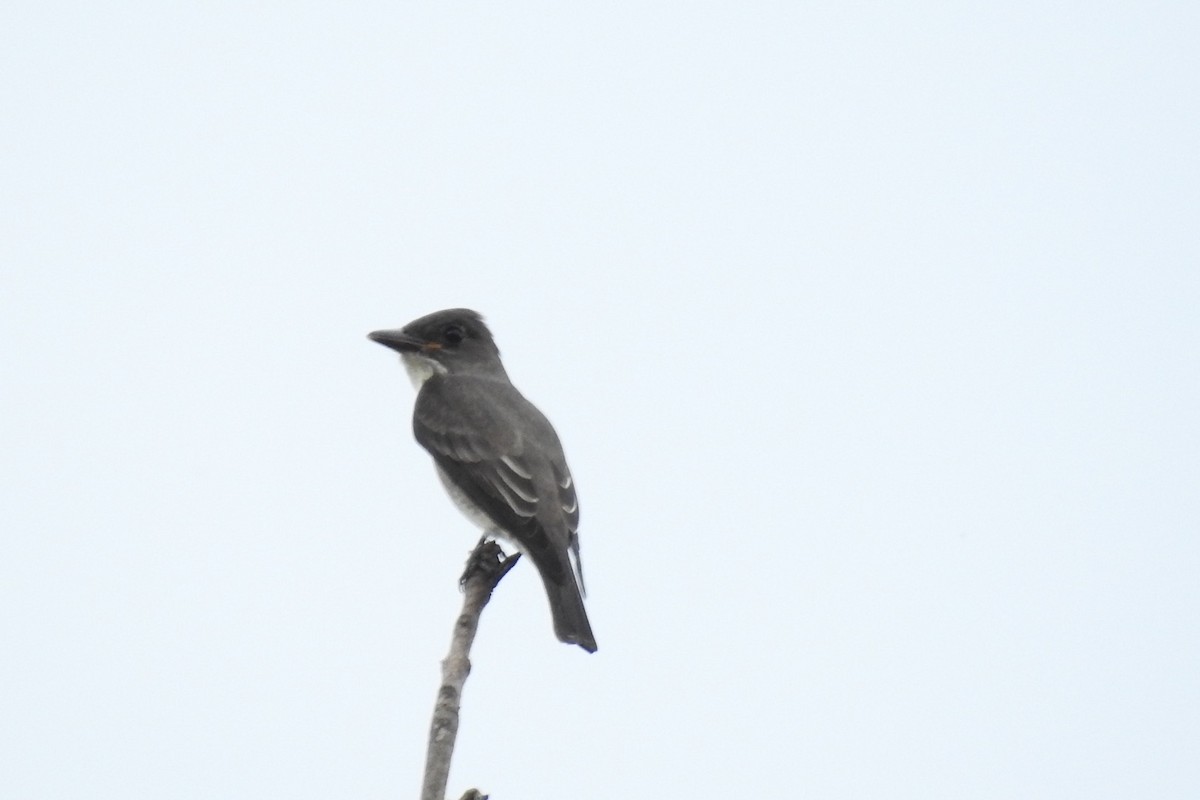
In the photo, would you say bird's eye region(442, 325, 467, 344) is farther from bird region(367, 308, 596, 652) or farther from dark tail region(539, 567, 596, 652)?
dark tail region(539, 567, 596, 652)

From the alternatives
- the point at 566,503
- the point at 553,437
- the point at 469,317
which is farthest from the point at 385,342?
the point at 566,503

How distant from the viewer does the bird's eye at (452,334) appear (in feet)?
34.6

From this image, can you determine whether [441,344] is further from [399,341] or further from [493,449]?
[493,449]

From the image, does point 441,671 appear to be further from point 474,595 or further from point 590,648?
point 590,648

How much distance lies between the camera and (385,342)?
34.2 feet

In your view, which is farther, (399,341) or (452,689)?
(399,341)

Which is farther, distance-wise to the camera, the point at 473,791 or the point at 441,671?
the point at 441,671

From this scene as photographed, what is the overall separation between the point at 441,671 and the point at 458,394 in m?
5.05

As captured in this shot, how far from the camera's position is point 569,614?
25.6 feet

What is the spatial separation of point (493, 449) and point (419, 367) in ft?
5.36

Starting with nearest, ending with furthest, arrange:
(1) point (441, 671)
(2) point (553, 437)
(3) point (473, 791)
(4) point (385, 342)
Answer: (3) point (473, 791), (1) point (441, 671), (2) point (553, 437), (4) point (385, 342)

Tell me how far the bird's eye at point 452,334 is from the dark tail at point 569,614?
9.43 feet

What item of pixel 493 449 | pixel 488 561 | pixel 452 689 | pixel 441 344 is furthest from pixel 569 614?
pixel 441 344

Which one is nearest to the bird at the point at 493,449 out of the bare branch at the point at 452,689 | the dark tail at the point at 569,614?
the dark tail at the point at 569,614
